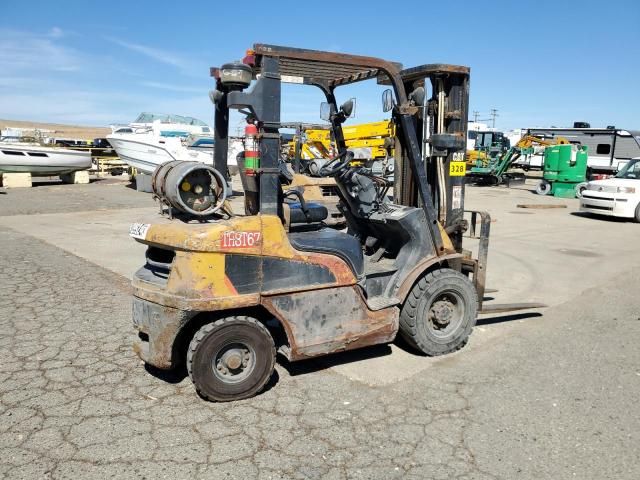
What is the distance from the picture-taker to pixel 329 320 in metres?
4.40

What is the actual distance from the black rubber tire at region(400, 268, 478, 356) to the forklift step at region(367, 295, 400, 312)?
212mm

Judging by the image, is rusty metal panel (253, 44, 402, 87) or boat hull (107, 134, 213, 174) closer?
rusty metal panel (253, 44, 402, 87)

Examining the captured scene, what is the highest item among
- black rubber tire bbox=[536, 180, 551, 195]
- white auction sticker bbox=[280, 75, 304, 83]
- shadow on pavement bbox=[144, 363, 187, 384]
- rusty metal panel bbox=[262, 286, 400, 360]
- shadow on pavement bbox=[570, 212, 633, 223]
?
white auction sticker bbox=[280, 75, 304, 83]

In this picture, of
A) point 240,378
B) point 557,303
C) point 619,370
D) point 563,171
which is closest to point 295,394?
point 240,378

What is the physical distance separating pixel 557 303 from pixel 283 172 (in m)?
4.62

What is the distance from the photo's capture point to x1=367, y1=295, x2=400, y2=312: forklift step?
184 inches

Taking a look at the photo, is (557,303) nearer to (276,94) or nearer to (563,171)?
(276,94)

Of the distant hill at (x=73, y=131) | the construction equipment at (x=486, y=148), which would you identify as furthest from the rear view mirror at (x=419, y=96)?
the distant hill at (x=73, y=131)

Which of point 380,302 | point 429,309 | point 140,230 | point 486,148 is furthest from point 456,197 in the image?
point 486,148

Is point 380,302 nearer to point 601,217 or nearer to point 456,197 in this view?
point 456,197

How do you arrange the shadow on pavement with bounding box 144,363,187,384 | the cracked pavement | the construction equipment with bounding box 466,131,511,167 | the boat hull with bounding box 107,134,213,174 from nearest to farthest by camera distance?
the cracked pavement → the shadow on pavement with bounding box 144,363,187,384 → the boat hull with bounding box 107,134,213,174 → the construction equipment with bounding box 466,131,511,167

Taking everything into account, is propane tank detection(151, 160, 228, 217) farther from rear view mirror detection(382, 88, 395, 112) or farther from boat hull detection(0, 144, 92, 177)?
boat hull detection(0, 144, 92, 177)

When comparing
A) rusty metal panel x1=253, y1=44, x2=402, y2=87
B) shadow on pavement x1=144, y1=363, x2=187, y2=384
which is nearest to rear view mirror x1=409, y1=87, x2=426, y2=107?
rusty metal panel x1=253, y1=44, x2=402, y2=87

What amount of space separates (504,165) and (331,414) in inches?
1009
